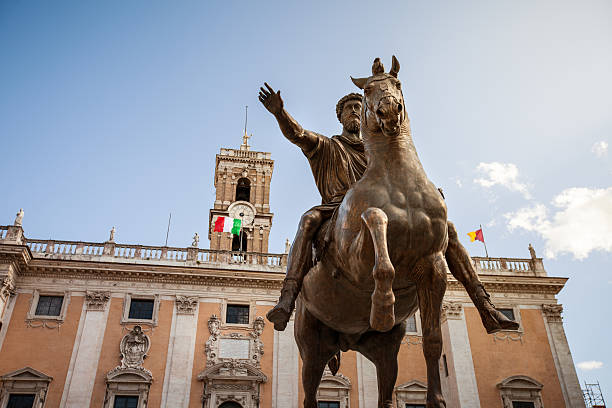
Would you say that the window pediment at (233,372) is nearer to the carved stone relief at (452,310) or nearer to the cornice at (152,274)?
the cornice at (152,274)

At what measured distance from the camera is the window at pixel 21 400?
21672 millimetres

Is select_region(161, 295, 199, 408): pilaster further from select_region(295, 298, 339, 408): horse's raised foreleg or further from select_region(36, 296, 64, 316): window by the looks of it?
select_region(295, 298, 339, 408): horse's raised foreleg

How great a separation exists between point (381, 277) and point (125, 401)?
21995 millimetres

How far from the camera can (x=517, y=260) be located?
28484 mm

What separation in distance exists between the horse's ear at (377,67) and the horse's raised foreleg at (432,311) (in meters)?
1.63

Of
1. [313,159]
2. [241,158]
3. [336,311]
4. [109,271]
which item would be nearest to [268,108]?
[313,159]

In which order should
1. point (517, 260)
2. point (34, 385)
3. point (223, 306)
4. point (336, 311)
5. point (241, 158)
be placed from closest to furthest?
1. point (336, 311)
2. point (34, 385)
3. point (223, 306)
4. point (517, 260)
5. point (241, 158)

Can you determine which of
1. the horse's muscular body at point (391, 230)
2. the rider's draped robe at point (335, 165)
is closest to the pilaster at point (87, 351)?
the rider's draped robe at point (335, 165)

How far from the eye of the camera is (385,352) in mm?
5215

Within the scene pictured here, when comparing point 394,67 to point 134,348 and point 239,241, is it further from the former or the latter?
point 239,241

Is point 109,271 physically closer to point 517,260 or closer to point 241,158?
point 241,158

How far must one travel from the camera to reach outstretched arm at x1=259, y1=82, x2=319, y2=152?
5066mm

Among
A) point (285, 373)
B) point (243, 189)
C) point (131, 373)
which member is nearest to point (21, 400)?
point (131, 373)

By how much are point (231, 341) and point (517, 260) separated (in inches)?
622
